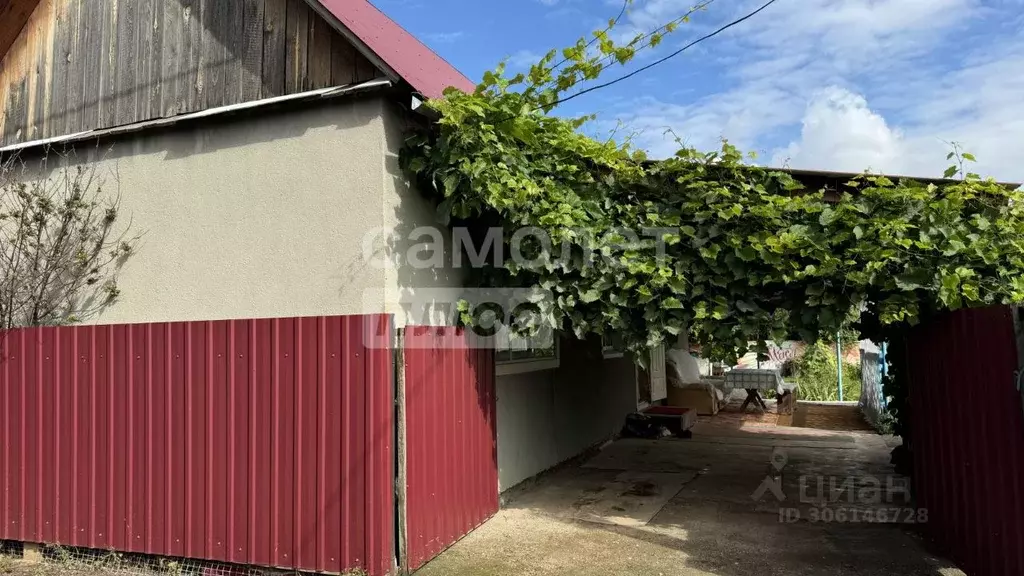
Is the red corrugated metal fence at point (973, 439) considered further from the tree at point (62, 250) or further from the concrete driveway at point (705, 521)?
the tree at point (62, 250)

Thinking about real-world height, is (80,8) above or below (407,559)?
above

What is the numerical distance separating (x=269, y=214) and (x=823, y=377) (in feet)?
62.1

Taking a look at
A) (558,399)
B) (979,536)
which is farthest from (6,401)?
(979,536)

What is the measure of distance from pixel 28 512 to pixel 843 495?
25.6 feet

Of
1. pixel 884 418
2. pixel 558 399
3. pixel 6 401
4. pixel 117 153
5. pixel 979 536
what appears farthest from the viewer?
pixel 884 418

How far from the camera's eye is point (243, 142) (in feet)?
19.0

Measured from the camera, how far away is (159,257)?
6035mm

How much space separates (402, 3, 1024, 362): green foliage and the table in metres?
9.42

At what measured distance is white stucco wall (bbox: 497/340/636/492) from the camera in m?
6.80

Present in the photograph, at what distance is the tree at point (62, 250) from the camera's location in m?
6.33

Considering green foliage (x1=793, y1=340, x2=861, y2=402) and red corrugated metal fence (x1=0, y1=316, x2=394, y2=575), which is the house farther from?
green foliage (x1=793, y1=340, x2=861, y2=402)

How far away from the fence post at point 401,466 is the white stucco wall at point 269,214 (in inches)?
27.6

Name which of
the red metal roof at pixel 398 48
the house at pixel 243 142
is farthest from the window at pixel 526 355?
the red metal roof at pixel 398 48

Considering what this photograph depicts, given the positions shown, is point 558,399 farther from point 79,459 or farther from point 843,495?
point 79,459
